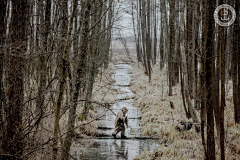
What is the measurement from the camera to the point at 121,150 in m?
7.78

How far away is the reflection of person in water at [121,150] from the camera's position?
23.9ft

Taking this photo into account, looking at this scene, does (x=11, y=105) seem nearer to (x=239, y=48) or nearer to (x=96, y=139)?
(x=96, y=139)

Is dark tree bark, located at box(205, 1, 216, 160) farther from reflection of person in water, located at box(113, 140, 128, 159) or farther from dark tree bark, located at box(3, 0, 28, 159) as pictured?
dark tree bark, located at box(3, 0, 28, 159)

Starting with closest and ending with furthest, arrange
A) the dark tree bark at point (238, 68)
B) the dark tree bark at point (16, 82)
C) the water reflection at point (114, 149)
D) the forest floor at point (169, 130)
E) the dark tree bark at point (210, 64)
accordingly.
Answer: the dark tree bark at point (16, 82), the dark tree bark at point (210, 64), the forest floor at point (169, 130), the water reflection at point (114, 149), the dark tree bark at point (238, 68)

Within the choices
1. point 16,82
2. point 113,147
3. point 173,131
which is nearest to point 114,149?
point 113,147

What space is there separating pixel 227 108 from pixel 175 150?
4183mm

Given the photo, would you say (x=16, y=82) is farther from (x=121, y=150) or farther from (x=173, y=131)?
(x=173, y=131)

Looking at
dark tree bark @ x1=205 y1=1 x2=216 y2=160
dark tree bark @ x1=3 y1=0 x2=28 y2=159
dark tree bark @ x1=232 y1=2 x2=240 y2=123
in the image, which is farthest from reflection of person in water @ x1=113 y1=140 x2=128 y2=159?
dark tree bark @ x1=232 y1=2 x2=240 y2=123

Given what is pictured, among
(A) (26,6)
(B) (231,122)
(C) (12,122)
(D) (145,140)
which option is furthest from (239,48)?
(C) (12,122)

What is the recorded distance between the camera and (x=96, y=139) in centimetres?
881

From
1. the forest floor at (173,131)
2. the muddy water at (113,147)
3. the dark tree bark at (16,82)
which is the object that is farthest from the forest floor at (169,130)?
the dark tree bark at (16,82)

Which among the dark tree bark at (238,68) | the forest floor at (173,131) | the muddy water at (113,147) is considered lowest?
the muddy water at (113,147)

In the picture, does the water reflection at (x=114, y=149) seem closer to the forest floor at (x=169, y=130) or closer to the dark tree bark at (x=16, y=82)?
the forest floor at (x=169, y=130)

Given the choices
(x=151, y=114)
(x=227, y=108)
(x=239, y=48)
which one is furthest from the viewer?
(x=151, y=114)
